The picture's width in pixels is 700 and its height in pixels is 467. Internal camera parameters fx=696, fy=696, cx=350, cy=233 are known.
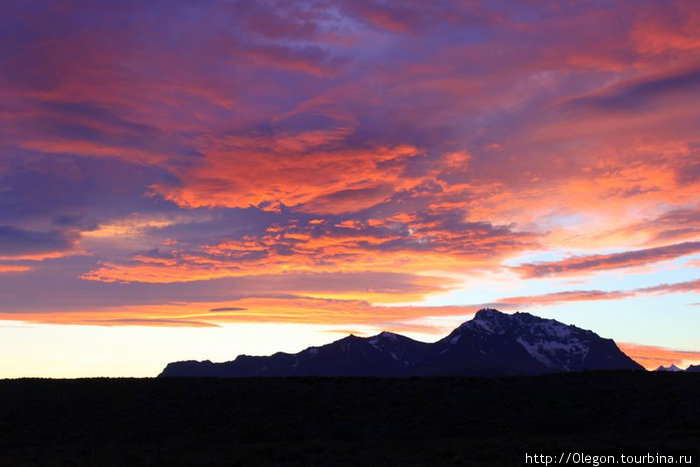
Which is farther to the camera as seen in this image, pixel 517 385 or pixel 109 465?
pixel 517 385

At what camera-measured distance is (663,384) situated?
183 ft

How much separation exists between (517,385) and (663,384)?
1155 cm

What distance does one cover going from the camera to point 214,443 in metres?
45.1

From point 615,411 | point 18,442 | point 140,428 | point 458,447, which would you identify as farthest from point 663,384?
point 18,442

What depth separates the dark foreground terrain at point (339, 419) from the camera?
38562 mm

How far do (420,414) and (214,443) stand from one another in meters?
15.0

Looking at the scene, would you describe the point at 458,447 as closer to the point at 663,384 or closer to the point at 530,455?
the point at 530,455

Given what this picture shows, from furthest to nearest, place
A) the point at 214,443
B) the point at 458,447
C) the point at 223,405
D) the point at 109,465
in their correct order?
the point at 223,405
the point at 214,443
the point at 458,447
the point at 109,465

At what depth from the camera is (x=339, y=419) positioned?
165 feet

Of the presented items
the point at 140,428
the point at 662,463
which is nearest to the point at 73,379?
the point at 140,428

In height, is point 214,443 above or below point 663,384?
below

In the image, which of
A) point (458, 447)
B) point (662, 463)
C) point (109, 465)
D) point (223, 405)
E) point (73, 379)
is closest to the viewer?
point (662, 463)

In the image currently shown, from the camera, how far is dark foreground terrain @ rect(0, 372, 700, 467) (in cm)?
3856

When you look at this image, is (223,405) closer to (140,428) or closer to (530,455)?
(140,428)
